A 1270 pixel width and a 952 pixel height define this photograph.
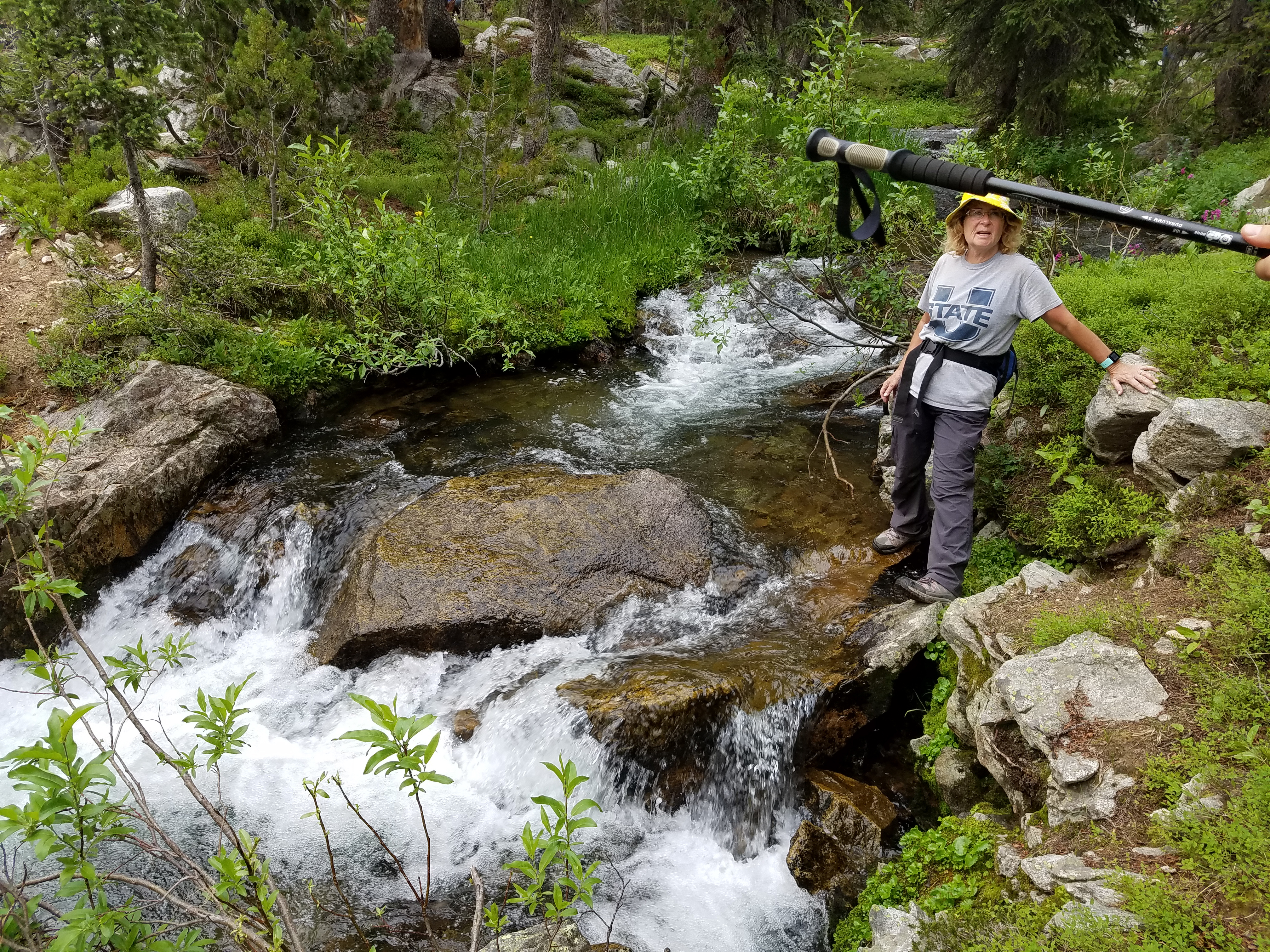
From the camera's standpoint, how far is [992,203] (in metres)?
4.06

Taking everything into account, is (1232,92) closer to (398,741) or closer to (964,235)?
(964,235)

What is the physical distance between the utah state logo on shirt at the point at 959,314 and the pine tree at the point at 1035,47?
1039cm

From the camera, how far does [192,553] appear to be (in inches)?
250

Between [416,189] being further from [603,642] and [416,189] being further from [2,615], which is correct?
[603,642]

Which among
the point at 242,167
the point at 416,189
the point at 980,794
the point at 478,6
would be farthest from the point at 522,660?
the point at 478,6

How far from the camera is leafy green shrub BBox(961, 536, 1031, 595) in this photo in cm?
491

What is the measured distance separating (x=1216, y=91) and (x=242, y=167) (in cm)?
1691

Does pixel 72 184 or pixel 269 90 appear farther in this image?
pixel 72 184

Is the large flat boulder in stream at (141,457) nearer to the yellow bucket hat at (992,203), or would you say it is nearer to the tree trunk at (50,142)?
the tree trunk at (50,142)

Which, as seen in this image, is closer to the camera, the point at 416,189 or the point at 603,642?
the point at 603,642

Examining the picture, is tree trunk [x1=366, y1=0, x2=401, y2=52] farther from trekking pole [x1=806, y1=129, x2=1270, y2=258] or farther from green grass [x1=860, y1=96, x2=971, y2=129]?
trekking pole [x1=806, y1=129, x2=1270, y2=258]

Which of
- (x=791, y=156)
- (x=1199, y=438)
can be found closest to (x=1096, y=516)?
(x=1199, y=438)

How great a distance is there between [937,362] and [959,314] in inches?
12.6

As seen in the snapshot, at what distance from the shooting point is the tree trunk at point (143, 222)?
742 cm
